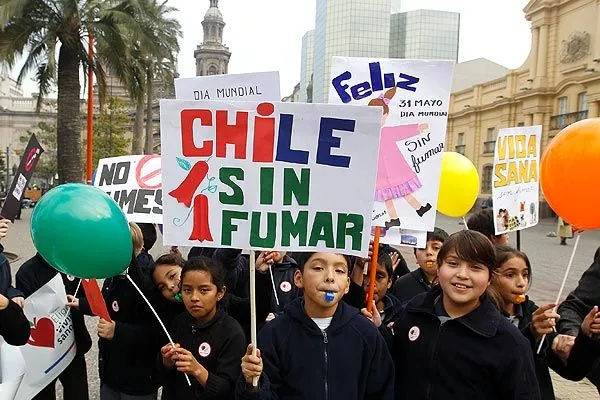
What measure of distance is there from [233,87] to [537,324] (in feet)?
7.82

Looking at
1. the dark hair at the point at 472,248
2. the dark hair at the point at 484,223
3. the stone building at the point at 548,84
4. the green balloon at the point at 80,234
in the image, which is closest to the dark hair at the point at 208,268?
the green balloon at the point at 80,234

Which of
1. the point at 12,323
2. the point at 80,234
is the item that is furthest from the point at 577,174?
the point at 12,323

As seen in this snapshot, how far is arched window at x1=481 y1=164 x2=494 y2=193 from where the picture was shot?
36.7 m

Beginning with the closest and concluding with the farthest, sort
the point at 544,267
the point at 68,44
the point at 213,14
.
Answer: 1. the point at 544,267
2. the point at 68,44
3. the point at 213,14

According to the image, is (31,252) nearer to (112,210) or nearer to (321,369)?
(112,210)

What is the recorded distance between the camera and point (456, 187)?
Result: 14.8 feet

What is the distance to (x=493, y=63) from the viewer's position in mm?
49000

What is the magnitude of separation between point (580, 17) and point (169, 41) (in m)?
21.2

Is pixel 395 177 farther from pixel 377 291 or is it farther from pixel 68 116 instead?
pixel 68 116

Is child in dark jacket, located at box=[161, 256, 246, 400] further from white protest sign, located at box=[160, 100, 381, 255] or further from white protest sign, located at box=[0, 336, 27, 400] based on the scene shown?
white protest sign, located at box=[0, 336, 27, 400]

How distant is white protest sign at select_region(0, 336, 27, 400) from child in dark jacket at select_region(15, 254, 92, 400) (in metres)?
0.45

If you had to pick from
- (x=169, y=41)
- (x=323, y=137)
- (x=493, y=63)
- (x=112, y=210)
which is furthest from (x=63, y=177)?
(x=493, y=63)

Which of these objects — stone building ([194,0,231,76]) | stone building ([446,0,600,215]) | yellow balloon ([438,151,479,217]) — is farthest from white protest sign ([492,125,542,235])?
stone building ([194,0,231,76])

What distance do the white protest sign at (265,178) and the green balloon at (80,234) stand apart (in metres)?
0.51
